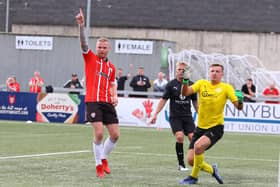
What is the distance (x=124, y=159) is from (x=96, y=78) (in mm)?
3404

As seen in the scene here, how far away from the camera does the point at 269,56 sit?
149ft

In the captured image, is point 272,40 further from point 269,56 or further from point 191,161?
point 191,161

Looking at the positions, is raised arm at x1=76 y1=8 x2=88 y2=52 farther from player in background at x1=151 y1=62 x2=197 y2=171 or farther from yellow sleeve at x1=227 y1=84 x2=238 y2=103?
player in background at x1=151 y1=62 x2=197 y2=171

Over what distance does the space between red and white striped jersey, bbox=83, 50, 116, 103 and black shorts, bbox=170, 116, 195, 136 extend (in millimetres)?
2514

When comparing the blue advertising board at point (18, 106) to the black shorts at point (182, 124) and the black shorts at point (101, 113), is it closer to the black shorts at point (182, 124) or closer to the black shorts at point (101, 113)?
the black shorts at point (182, 124)

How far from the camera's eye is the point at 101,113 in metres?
13.6

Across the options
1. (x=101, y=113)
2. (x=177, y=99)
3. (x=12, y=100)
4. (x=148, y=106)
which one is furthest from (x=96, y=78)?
(x=12, y=100)

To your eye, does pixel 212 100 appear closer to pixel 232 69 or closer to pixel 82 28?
pixel 82 28

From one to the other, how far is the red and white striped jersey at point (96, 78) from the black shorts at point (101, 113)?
76 mm

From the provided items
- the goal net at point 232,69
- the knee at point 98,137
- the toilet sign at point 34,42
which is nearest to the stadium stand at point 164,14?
the goal net at point 232,69

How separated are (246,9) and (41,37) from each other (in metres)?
12.9

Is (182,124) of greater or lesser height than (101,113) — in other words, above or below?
below

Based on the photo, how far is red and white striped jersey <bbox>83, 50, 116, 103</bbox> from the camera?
44.4ft

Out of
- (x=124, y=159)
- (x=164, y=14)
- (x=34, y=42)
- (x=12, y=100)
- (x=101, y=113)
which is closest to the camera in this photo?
(x=101, y=113)
